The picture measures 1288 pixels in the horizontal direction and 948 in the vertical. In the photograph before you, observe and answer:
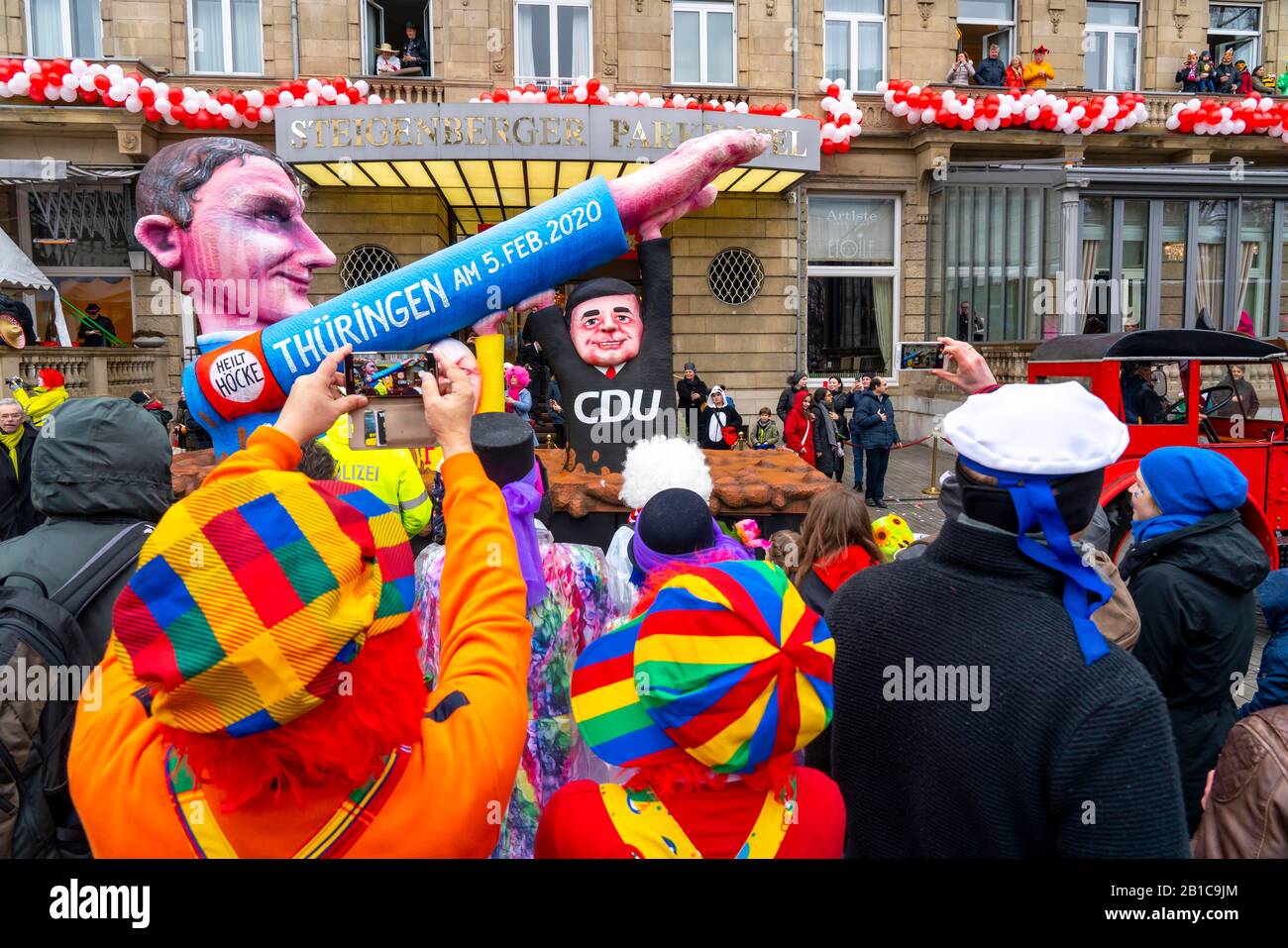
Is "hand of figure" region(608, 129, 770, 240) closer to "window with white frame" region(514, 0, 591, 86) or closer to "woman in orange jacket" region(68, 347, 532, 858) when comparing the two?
"woman in orange jacket" region(68, 347, 532, 858)

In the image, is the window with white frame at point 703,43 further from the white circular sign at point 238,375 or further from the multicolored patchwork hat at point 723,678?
the multicolored patchwork hat at point 723,678

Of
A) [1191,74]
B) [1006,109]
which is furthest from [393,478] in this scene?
[1191,74]

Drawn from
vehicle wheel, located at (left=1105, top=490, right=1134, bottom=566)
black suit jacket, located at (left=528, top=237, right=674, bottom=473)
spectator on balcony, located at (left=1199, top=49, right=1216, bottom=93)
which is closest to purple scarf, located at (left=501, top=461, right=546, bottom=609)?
black suit jacket, located at (left=528, top=237, right=674, bottom=473)

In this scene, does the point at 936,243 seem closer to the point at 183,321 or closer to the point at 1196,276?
the point at 1196,276

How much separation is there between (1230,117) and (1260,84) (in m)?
1.44

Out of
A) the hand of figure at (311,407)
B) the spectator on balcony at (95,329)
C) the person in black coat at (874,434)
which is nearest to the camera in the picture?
the hand of figure at (311,407)

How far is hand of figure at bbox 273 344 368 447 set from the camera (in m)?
1.72

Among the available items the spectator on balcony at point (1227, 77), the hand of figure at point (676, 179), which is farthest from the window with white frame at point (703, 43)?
the hand of figure at point (676, 179)

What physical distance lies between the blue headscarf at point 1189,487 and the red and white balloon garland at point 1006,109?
14.9m

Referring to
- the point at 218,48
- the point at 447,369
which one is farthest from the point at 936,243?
the point at 447,369

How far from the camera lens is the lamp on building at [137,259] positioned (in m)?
15.8

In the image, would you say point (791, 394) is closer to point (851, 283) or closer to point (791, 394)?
point (791, 394)

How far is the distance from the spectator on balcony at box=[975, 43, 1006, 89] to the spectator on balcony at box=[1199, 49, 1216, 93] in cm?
405

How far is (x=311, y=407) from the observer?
1.77m
